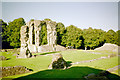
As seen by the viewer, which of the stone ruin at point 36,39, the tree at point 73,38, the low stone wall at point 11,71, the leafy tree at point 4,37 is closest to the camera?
the low stone wall at point 11,71

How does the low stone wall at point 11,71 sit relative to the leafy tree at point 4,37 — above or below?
below

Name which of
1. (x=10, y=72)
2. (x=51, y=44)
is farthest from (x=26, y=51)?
(x=51, y=44)

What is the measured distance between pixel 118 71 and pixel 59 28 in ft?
121

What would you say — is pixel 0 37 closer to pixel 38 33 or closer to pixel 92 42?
pixel 38 33

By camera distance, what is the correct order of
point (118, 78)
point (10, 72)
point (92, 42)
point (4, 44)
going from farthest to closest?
point (92, 42) → point (4, 44) → point (10, 72) → point (118, 78)

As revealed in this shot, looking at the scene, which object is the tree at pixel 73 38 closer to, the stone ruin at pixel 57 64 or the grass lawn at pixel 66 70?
the grass lawn at pixel 66 70

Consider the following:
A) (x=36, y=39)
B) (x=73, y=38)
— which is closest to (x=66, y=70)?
(x=36, y=39)

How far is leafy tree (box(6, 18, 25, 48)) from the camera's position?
34.5 meters

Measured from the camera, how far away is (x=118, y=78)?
626 cm

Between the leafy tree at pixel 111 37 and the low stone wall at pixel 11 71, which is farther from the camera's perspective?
the leafy tree at pixel 111 37

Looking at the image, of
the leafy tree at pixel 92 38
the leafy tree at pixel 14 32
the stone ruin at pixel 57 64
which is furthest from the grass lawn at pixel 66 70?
the leafy tree at pixel 92 38

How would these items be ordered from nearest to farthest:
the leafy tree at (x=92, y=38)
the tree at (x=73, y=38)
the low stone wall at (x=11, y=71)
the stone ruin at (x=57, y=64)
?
1. the low stone wall at (x=11, y=71)
2. the stone ruin at (x=57, y=64)
3. the tree at (x=73, y=38)
4. the leafy tree at (x=92, y=38)

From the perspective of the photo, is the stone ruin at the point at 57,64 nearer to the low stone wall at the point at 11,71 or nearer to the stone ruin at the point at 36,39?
the low stone wall at the point at 11,71

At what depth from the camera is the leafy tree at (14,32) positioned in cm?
3453
